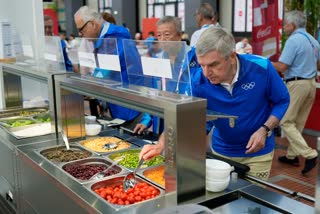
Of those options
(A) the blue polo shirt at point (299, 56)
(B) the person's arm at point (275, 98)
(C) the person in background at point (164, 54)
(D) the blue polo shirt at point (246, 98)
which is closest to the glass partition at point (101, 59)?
(C) the person in background at point (164, 54)

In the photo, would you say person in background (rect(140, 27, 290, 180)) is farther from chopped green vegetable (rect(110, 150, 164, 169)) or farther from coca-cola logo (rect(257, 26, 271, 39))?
coca-cola logo (rect(257, 26, 271, 39))

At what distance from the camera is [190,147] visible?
4.87 ft

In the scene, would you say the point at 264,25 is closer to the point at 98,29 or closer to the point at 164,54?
the point at 98,29

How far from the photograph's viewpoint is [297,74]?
177 inches

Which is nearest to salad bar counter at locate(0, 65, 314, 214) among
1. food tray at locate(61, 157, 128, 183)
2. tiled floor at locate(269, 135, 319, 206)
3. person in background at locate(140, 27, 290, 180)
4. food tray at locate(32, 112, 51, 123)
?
food tray at locate(61, 157, 128, 183)

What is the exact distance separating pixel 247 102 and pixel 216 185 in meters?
0.69

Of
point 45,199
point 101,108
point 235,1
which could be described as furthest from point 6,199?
point 235,1

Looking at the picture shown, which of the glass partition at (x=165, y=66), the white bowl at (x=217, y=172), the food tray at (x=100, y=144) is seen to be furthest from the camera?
the food tray at (x=100, y=144)

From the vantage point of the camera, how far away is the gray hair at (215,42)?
1780 mm

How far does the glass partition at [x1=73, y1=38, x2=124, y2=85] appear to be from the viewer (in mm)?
2113

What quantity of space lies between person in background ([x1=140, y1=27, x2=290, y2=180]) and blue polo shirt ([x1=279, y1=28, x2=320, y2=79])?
245 centimetres

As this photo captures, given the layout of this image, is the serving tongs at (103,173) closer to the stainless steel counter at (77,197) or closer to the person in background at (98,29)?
the stainless steel counter at (77,197)

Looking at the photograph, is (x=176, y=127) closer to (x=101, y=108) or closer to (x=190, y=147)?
(x=190, y=147)

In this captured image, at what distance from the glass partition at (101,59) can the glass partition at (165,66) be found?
23 centimetres
